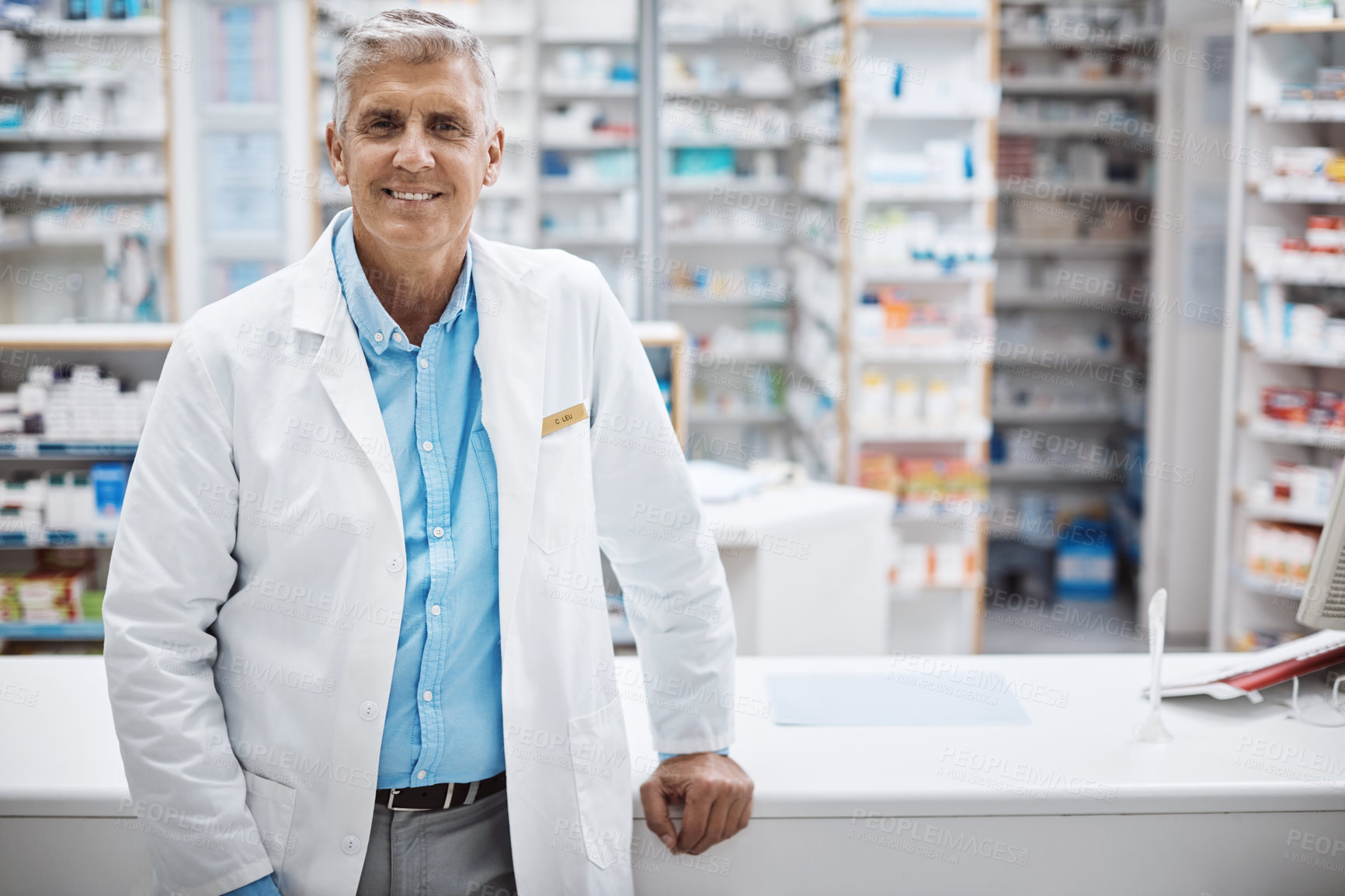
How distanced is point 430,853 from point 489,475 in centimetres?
48

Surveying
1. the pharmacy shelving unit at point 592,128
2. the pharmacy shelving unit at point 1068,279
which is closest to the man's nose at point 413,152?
the pharmacy shelving unit at point 1068,279

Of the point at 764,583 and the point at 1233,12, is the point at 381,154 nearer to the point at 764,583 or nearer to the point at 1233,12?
the point at 764,583

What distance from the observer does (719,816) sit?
171 cm

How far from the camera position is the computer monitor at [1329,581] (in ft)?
6.17

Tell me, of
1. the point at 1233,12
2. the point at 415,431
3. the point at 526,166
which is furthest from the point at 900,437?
the point at 415,431

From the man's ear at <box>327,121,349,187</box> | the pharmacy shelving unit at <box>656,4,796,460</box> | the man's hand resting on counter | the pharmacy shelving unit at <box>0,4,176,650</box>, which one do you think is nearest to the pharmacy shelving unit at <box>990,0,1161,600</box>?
the pharmacy shelving unit at <box>656,4,796,460</box>

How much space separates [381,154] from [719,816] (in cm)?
98

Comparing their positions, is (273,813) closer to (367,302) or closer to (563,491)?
(563,491)

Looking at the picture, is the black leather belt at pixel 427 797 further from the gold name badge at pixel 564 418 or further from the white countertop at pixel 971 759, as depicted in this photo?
the gold name badge at pixel 564 418

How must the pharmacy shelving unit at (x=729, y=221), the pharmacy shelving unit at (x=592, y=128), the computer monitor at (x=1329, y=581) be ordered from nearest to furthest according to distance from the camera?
1. the computer monitor at (x=1329, y=581)
2. the pharmacy shelving unit at (x=729, y=221)
3. the pharmacy shelving unit at (x=592, y=128)

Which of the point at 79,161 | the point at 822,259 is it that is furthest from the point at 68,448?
the point at 822,259

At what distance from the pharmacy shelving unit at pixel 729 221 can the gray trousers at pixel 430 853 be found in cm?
627

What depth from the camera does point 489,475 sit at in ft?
5.19

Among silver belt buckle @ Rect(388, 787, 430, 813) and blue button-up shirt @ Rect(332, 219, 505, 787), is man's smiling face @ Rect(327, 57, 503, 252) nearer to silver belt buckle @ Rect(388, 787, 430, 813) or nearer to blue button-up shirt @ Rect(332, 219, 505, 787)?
blue button-up shirt @ Rect(332, 219, 505, 787)
